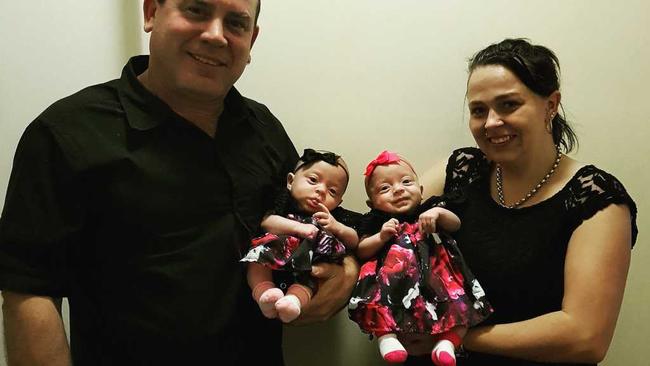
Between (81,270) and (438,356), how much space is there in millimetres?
815

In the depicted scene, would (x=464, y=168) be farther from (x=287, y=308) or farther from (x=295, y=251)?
(x=287, y=308)

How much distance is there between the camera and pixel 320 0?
5.61ft

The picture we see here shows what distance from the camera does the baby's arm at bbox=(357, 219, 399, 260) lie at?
4.51 feet

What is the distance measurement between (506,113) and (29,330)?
1.18 m

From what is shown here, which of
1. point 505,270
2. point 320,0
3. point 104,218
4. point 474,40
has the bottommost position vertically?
point 505,270

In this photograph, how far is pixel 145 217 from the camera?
4.02ft

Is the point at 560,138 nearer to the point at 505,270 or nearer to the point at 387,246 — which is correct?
the point at 505,270

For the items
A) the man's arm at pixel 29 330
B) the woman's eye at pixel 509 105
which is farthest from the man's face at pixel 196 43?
the woman's eye at pixel 509 105

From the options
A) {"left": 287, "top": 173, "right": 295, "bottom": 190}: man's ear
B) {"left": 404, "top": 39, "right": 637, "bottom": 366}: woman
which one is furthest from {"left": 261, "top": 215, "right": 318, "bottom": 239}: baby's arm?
{"left": 404, "top": 39, "right": 637, "bottom": 366}: woman

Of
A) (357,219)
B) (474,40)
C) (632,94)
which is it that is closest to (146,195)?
(357,219)

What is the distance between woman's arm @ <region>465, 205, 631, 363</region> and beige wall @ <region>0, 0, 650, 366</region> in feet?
1.75

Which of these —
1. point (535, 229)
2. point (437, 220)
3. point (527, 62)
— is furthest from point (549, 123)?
point (437, 220)

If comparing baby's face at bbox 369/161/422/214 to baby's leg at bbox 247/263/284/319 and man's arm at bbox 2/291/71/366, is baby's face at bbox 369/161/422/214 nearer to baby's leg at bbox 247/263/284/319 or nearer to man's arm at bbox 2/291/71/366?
baby's leg at bbox 247/263/284/319

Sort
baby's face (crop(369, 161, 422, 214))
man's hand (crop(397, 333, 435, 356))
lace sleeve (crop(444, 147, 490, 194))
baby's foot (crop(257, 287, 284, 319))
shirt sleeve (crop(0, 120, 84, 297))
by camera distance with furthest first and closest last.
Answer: lace sleeve (crop(444, 147, 490, 194)), baby's face (crop(369, 161, 422, 214)), man's hand (crop(397, 333, 435, 356)), baby's foot (crop(257, 287, 284, 319)), shirt sleeve (crop(0, 120, 84, 297))
